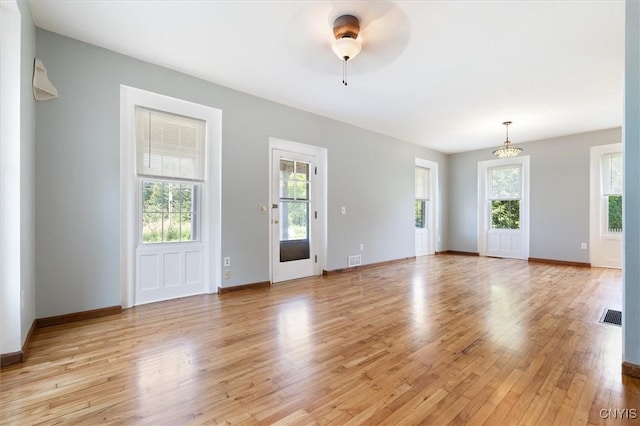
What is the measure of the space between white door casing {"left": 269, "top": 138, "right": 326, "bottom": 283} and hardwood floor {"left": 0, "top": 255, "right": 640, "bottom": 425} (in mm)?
1186

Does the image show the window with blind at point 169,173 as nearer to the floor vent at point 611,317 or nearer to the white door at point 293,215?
the white door at point 293,215

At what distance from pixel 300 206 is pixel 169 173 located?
2.11 meters

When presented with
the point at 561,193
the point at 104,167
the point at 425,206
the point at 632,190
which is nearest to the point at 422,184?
the point at 425,206

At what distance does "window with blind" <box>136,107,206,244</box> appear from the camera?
137 inches

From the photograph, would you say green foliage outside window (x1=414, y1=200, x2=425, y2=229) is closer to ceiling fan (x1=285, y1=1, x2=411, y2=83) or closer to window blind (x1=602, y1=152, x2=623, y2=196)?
window blind (x1=602, y1=152, x2=623, y2=196)

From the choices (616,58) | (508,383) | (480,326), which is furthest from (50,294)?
(616,58)

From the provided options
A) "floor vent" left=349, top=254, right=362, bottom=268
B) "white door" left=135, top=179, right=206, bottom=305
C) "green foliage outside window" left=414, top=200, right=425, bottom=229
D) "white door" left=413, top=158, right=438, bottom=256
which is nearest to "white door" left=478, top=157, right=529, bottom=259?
"white door" left=413, top=158, right=438, bottom=256

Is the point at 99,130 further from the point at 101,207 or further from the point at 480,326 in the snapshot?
the point at 480,326

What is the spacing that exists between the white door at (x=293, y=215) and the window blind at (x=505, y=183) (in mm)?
5010

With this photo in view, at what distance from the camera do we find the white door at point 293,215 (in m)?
4.66

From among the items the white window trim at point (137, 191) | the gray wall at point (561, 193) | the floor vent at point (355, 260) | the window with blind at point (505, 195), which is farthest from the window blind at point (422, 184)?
the white window trim at point (137, 191)

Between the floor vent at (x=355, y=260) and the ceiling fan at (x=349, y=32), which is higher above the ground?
the ceiling fan at (x=349, y=32)

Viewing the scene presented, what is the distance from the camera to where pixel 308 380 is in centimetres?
188

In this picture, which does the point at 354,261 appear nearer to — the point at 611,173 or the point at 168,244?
the point at 168,244
